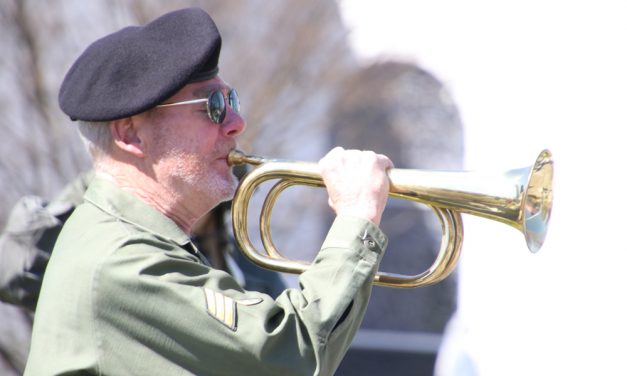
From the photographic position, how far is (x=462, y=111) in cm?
623

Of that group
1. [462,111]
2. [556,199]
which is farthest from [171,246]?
[462,111]

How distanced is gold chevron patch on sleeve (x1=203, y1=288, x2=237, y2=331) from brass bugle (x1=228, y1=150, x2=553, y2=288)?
53 centimetres

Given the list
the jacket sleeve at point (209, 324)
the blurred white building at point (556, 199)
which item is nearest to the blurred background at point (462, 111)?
the blurred white building at point (556, 199)

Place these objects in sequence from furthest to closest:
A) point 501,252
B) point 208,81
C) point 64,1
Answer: point 64,1 → point 501,252 → point 208,81

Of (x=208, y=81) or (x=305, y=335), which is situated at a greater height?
(x=208, y=81)

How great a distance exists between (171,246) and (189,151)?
0.31 meters

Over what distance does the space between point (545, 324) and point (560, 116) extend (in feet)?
2.56

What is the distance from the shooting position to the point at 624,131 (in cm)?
388

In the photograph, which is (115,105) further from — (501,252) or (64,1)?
(64,1)

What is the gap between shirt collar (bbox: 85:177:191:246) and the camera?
106 inches

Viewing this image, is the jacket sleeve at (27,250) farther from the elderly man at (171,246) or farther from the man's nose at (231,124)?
the man's nose at (231,124)

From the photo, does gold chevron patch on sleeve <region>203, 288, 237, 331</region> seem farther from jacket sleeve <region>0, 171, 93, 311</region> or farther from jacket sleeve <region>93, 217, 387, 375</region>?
jacket sleeve <region>0, 171, 93, 311</region>

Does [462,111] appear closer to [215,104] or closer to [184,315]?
[215,104]

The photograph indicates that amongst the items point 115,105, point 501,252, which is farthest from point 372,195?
point 501,252
